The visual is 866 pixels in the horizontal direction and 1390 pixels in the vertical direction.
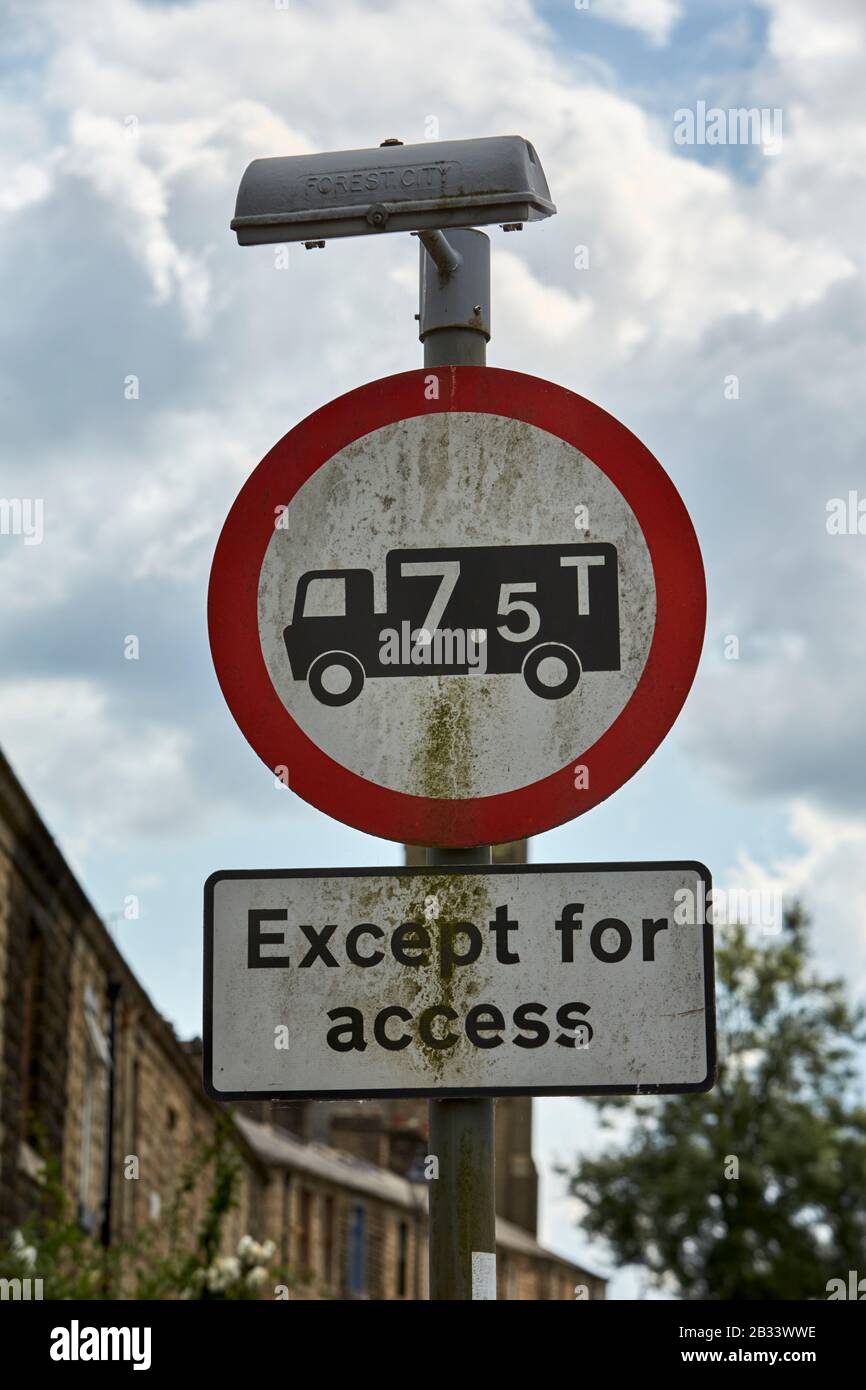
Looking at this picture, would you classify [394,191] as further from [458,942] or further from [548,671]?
[458,942]

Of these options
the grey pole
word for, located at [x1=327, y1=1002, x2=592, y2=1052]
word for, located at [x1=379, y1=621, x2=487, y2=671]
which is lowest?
the grey pole

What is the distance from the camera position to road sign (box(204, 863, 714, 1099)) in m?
2.56

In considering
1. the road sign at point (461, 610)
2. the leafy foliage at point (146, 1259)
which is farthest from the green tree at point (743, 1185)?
the road sign at point (461, 610)

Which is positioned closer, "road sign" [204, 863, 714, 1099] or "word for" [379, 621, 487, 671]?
"road sign" [204, 863, 714, 1099]

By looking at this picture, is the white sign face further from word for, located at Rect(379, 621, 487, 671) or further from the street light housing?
the street light housing

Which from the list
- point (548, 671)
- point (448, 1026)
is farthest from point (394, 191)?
point (448, 1026)

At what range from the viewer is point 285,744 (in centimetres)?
276

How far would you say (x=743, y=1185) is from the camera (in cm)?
3797

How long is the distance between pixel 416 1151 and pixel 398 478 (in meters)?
52.4

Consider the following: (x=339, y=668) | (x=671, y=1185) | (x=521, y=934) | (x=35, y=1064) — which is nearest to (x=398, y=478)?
(x=339, y=668)
